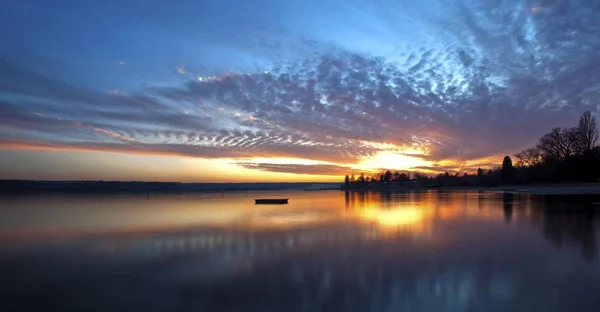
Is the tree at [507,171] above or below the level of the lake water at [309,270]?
above

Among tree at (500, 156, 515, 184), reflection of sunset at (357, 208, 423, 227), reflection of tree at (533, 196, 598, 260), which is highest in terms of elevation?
tree at (500, 156, 515, 184)

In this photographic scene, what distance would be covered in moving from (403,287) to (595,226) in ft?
46.3

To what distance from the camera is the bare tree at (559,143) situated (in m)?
74.9

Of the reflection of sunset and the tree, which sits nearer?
the reflection of sunset

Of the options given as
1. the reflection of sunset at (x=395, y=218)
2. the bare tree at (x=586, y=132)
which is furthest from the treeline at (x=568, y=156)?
the reflection of sunset at (x=395, y=218)

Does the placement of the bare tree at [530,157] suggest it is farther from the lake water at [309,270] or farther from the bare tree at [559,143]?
the lake water at [309,270]

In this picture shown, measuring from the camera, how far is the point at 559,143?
7856 centimetres

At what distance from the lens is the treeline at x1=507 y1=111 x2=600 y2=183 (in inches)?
2611

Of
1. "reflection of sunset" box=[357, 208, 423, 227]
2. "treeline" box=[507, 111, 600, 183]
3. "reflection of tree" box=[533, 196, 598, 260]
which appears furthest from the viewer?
"treeline" box=[507, 111, 600, 183]

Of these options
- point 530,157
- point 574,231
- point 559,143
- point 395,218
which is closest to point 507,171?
point 530,157

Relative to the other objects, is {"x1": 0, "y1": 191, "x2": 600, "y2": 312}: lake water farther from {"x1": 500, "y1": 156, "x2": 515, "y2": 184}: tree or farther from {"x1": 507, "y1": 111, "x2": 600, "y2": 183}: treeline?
{"x1": 500, "y1": 156, "x2": 515, "y2": 184}: tree

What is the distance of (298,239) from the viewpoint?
1638 centimetres

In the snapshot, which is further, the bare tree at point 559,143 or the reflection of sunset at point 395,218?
the bare tree at point 559,143

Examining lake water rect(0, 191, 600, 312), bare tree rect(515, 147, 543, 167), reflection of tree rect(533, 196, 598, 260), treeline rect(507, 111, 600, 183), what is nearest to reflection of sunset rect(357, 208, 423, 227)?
lake water rect(0, 191, 600, 312)
